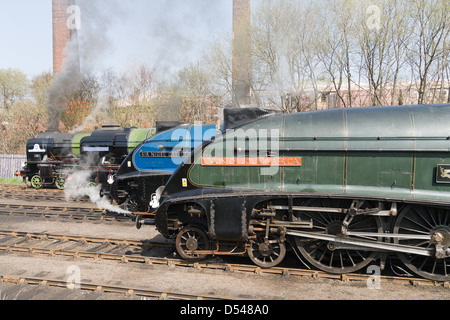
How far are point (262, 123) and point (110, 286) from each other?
3.93 m

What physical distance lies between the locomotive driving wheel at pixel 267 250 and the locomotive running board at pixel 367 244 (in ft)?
1.38

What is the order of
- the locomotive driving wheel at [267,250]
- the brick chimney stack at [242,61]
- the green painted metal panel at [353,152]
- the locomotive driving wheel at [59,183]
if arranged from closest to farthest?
1. the green painted metal panel at [353,152]
2. the locomotive driving wheel at [267,250]
3. the locomotive driving wheel at [59,183]
4. the brick chimney stack at [242,61]

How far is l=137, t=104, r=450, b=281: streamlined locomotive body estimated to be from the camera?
19.1ft

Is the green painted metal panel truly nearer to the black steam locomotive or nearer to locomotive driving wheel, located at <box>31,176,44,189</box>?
the black steam locomotive

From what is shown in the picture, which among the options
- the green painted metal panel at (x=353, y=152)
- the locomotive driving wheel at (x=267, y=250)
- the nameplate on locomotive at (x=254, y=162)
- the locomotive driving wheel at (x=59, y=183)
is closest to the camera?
the green painted metal panel at (x=353, y=152)

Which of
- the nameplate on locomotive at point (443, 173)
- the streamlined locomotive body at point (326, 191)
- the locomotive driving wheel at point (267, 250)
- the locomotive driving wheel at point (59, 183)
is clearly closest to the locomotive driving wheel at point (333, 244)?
the streamlined locomotive body at point (326, 191)

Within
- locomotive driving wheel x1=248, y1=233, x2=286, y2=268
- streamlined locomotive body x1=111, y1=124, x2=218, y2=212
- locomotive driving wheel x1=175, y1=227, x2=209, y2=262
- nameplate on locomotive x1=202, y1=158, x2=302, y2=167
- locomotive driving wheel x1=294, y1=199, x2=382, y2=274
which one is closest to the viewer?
locomotive driving wheel x1=294, y1=199, x2=382, y2=274

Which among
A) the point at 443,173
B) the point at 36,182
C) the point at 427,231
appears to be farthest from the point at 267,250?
the point at 36,182

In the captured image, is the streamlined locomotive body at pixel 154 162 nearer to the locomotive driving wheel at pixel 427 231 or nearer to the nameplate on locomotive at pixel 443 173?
the locomotive driving wheel at pixel 427 231

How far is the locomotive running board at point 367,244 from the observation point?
5828mm

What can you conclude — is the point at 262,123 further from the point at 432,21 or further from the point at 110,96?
the point at 110,96

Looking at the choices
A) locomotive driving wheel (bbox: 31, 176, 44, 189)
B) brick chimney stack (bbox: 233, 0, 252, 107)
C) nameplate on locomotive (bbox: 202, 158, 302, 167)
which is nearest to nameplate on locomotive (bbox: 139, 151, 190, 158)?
nameplate on locomotive (bbox: 202, 158, 302, 167)

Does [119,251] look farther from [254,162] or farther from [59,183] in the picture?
[59,183]

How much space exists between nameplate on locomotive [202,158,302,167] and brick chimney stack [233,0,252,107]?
15.9 metres
